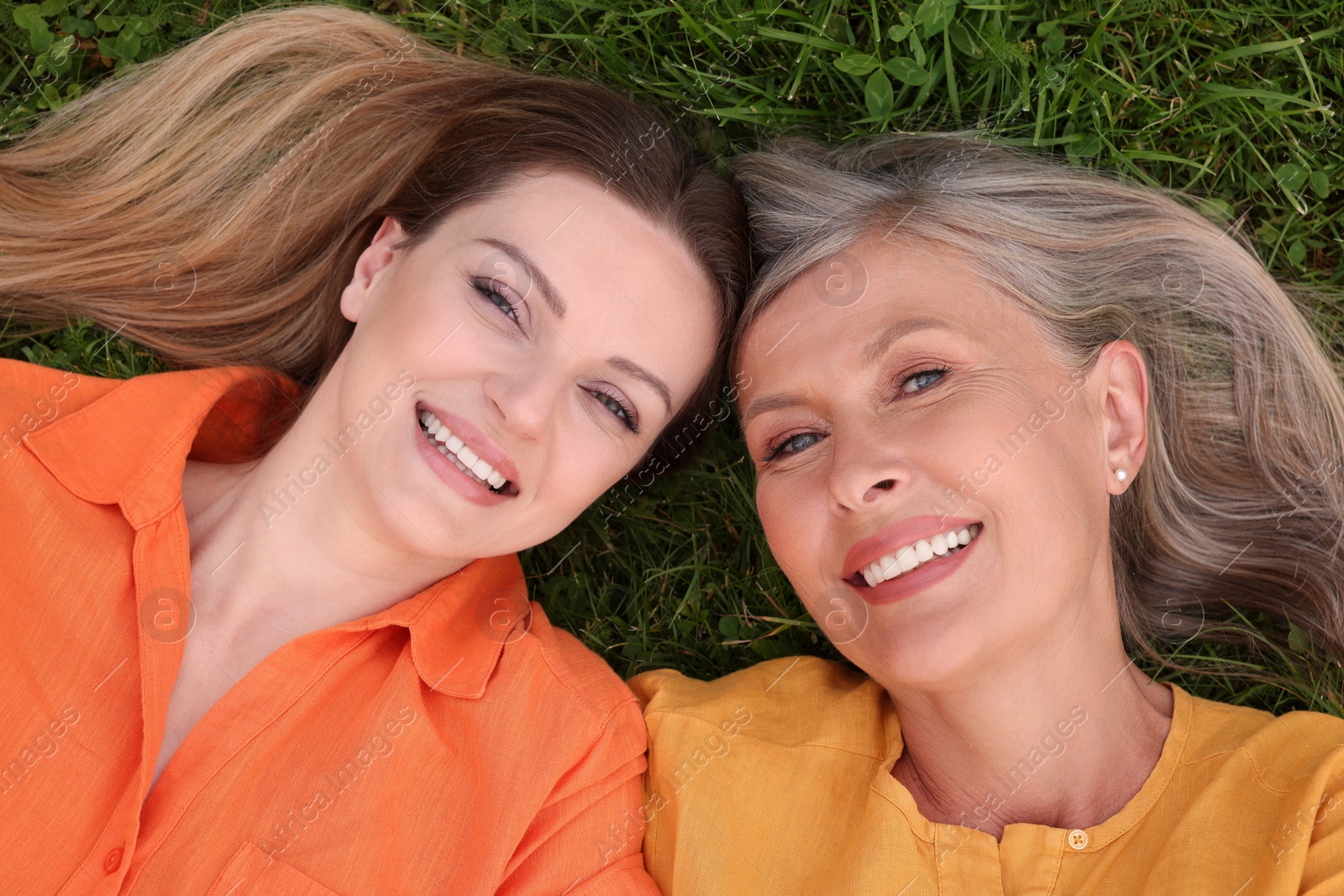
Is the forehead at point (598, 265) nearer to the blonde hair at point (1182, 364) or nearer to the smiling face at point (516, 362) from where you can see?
the smiling face at point (516, 362)

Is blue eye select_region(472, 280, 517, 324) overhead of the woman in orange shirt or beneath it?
overhead

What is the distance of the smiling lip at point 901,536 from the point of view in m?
2.87

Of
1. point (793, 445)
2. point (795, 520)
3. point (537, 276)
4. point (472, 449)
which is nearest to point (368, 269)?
point (537, 276)

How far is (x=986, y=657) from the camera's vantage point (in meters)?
2.92

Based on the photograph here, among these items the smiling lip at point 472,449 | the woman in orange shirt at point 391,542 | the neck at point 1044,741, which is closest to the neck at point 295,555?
the woman in orange shirt at point 391,542

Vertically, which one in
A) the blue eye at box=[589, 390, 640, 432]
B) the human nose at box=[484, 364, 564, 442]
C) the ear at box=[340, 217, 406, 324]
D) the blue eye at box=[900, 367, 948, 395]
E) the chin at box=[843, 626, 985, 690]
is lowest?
the chin at box=[843, 626, 985, 690]

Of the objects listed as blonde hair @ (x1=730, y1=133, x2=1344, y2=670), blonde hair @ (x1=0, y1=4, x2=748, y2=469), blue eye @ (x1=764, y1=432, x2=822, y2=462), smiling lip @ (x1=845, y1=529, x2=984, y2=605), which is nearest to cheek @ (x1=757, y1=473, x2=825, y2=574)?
A: blue eye @ (x1=764, y1=432, x2=822, y2=462)

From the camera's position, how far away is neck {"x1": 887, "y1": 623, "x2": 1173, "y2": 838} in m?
3.14

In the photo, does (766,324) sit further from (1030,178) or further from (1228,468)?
(1228,468)

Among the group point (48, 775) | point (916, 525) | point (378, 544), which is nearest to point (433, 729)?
point (378, 544)

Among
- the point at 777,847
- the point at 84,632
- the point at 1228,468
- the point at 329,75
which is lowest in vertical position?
the point at 777,847

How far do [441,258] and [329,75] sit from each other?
52.0 inches

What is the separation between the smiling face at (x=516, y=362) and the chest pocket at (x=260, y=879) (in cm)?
97

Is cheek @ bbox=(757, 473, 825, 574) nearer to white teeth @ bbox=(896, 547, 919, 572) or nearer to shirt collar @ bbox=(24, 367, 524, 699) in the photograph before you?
white teeth @ bbox=(896, 547, 919, 572)
